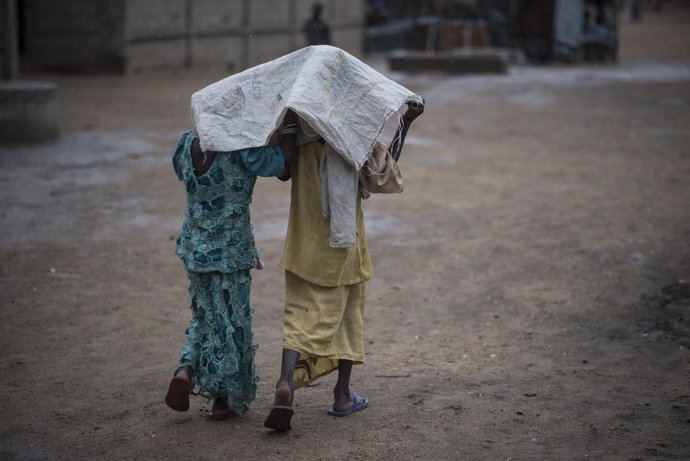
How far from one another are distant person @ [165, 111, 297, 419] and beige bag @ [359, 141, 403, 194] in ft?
1.15

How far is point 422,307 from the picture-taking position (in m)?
6.04

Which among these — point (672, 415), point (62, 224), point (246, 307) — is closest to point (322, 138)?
point (246, 307)

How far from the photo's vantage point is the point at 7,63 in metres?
12.3

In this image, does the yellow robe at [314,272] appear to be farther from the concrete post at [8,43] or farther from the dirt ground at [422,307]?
the concrete post at [8,43]

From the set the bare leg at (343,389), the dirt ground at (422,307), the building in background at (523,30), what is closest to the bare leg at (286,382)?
the dirt ground at (422,307)

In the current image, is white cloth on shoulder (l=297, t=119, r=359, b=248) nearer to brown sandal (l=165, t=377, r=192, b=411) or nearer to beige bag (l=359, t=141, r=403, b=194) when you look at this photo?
beige bag (l=359, t=141, r=403, b=194)

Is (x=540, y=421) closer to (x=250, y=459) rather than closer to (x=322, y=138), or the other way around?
(x=250, y=459)

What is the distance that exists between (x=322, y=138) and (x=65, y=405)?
73.1 inches

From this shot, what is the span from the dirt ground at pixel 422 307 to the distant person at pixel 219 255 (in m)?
0.29

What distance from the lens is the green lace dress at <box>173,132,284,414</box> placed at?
383 cm

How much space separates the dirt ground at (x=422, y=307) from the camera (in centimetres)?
397

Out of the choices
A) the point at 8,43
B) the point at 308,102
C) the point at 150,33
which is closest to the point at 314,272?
the point at 308,102

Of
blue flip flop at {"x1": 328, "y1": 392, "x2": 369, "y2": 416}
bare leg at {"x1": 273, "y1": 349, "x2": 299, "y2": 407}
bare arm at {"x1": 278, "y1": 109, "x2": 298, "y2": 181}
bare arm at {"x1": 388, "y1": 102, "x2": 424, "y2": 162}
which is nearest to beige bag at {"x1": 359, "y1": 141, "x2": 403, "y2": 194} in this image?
bare arm at {"x1": 388, "y1": 102, "x2": 424, "y2": 162}

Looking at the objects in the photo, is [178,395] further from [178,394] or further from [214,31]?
Result: [214,31]
